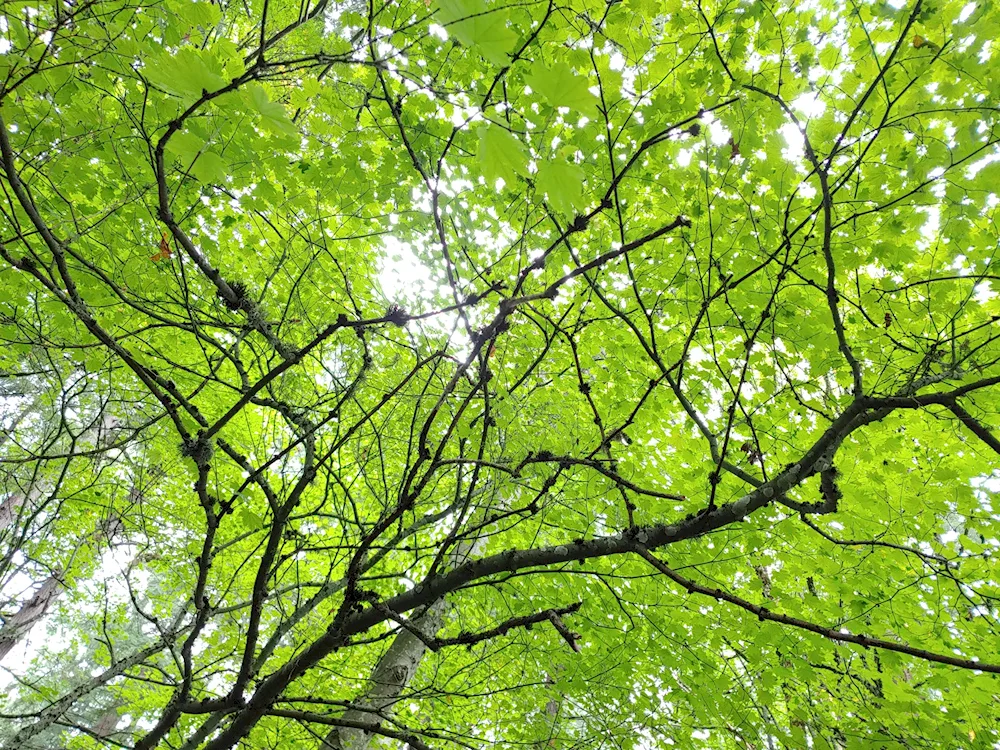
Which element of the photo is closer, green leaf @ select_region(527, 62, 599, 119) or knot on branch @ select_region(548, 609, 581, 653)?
green leaf @ select_region(527, 62, 599, 119)

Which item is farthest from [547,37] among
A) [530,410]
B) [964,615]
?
[964,615]

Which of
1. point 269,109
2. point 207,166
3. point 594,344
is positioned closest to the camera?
point 269,109

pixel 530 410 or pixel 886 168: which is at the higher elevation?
pixel 886 168

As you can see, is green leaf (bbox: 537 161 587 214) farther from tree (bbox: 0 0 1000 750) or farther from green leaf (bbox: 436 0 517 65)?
tree (bbox: 0 0 1000 750)

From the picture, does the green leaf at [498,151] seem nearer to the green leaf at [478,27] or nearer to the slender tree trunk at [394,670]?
the green leaf at [478,27]

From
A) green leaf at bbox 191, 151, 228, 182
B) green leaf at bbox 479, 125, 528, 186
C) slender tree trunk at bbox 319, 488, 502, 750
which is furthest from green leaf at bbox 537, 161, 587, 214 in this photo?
slender tree trunk at bbox 319, 488, 502, 750

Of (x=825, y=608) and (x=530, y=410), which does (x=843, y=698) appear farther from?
(x=530, y=410)

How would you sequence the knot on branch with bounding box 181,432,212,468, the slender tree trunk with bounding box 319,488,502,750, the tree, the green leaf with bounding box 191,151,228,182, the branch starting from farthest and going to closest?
the slender tree trunk with bounding box 319,488,502,750
the tree
the knot on branch with bounding box 181,432,212,468
the branch
the green leaf with bounding box 191,151,228,182

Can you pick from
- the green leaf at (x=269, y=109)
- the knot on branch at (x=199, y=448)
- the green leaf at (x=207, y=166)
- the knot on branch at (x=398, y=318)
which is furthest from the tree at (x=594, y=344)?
the green leaf at (x=269, y=109)

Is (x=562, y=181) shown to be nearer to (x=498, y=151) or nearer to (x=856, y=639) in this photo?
(x=498, y=151)

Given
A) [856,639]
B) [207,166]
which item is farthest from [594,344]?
[207,166]

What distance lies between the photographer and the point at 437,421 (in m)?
3.52

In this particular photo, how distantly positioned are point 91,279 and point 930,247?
4.96 m

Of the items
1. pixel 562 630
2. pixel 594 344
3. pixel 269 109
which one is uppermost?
pixel 594 344
